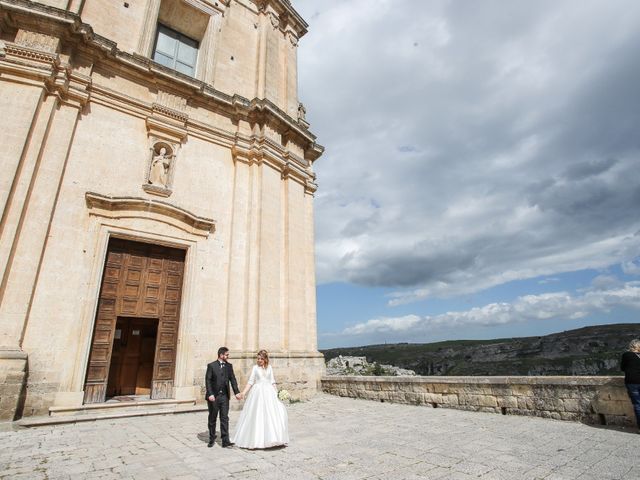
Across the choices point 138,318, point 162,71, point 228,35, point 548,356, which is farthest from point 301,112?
point 548,356

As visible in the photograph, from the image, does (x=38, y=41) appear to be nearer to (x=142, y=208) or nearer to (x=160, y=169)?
(x=160, y=169)

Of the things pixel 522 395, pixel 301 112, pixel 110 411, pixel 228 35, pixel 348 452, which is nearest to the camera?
pixel 348 452

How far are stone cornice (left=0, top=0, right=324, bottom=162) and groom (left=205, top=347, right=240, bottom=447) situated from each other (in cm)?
854

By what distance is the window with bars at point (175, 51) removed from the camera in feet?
38.8

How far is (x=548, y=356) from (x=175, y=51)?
38.8 metres

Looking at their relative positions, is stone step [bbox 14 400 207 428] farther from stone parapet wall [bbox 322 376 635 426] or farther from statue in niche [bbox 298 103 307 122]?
statue in niche [bbox 298 103 307 122]

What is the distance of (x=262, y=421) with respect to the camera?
199 inches

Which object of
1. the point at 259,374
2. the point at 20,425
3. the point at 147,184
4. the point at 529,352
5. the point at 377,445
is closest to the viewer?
the point at 377,445

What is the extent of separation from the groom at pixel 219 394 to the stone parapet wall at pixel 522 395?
5054 millimetres

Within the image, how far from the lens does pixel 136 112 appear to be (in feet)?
32.0

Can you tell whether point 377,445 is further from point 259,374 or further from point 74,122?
point 74,122

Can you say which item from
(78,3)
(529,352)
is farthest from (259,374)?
(529,352)

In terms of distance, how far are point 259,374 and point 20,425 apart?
463cm

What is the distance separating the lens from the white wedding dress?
16.3 ft
